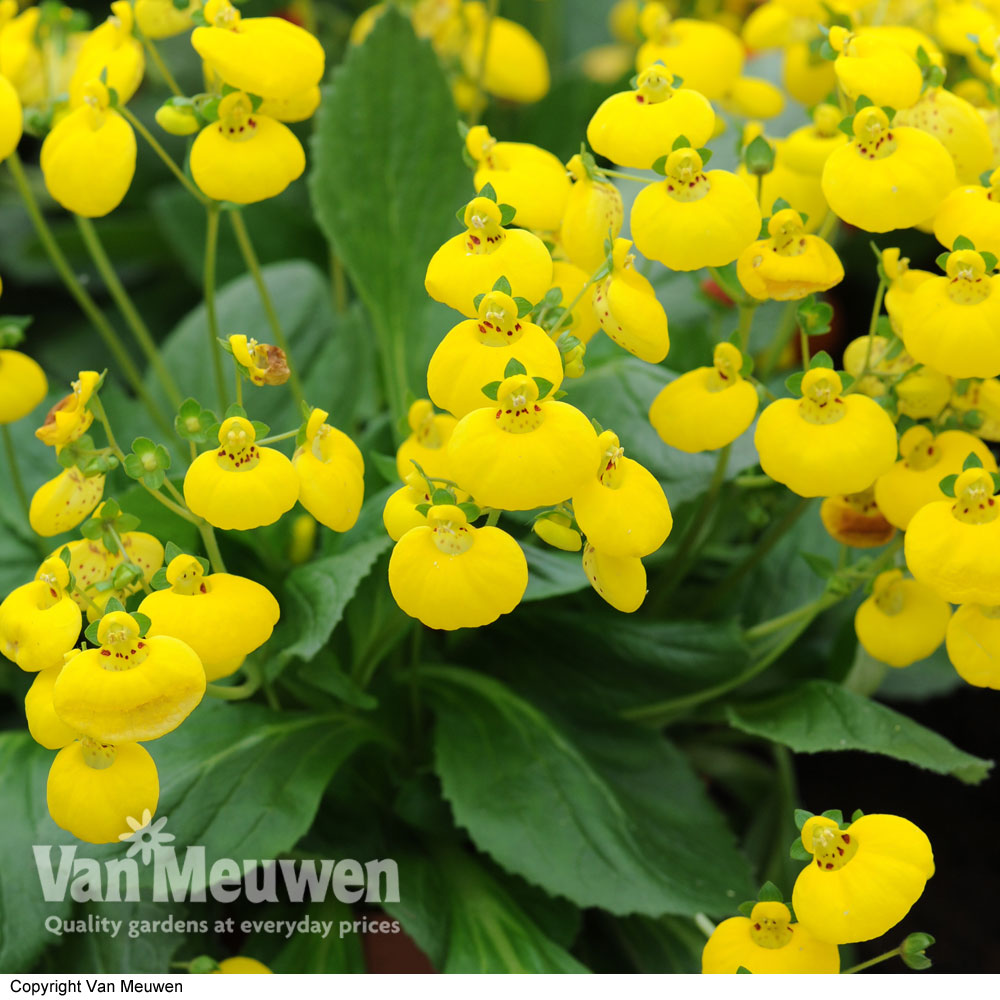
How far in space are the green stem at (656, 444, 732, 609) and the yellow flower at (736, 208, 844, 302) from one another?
0.11m

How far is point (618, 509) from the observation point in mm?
311

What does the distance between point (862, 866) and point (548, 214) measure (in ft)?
0.78

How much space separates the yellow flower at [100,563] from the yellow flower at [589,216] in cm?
18

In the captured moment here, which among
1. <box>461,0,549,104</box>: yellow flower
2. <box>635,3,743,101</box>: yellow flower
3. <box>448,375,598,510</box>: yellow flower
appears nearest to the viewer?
<box>448,375,598,510</box>: yellow flower

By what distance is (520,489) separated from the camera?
0.96ft

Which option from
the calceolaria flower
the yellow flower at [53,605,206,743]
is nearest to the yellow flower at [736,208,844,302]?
the calceolaria flower

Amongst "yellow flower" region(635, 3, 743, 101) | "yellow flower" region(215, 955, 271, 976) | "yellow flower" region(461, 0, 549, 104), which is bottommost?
"yellow flower" region(215, 955, 271, 976)

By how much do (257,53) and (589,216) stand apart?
13cm

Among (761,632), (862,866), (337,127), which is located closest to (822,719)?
(761,632)

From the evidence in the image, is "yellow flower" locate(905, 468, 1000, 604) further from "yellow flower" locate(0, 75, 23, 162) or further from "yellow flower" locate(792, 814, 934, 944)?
"yellow flower" locate(0, 75, 23, 162)

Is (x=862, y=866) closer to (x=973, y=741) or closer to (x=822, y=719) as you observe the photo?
(x=822, y=719)

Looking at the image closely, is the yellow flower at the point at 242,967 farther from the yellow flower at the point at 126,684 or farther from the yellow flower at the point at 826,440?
the yellow flower at the point at 826,440

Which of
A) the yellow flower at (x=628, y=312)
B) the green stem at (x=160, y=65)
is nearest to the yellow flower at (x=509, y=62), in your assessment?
the green stem at (x=160, y=65)

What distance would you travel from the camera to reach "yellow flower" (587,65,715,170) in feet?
1.16
